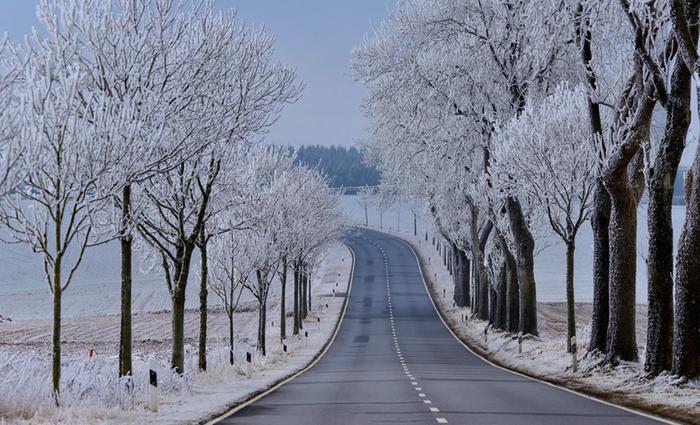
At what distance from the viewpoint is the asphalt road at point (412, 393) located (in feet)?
52.7

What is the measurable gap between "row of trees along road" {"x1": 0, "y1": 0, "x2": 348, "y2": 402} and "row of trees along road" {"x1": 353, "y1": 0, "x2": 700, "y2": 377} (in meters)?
8.18

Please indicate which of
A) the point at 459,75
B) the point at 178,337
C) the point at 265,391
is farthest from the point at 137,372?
the point at 459,75

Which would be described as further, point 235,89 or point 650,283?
point 235,89

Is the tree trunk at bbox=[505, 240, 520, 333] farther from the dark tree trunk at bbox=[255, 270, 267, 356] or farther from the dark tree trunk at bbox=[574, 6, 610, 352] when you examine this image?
the dark tree trunk at bbox=[574, 6, 610, 352]

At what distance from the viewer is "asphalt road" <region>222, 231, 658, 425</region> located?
16.1 meters

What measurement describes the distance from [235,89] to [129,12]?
4563mm

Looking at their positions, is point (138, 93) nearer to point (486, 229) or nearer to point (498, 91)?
point (498, 91)

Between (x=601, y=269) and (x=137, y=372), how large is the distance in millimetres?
13020

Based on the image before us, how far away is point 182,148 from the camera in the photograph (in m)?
19.3

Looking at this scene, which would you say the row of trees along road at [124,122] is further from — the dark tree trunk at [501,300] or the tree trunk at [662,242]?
the dark tree trunk at [501,300]

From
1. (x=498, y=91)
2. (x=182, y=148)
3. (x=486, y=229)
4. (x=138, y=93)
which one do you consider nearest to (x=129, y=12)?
(x=138, y=93)

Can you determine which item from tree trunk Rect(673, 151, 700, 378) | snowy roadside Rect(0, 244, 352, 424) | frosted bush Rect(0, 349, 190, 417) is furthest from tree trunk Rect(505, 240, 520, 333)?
tree trunk Rect(673, 151, 700, 378)

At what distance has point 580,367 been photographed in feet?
86.1

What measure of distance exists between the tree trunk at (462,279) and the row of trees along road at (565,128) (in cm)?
1780
